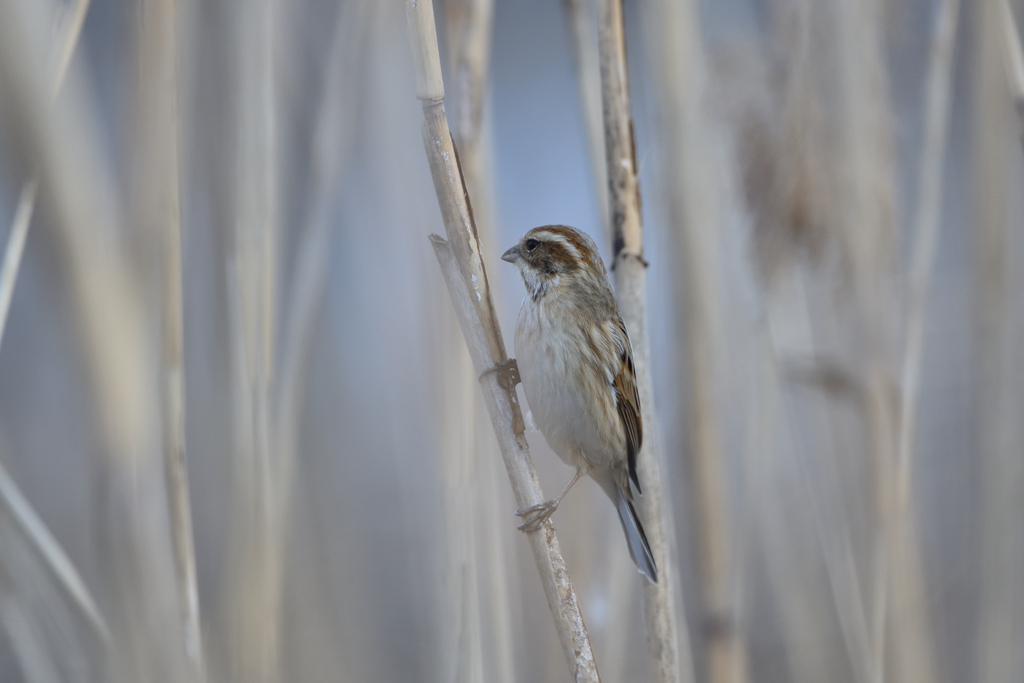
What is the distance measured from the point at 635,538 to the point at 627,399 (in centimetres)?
47

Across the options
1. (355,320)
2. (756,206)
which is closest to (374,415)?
(355,320)

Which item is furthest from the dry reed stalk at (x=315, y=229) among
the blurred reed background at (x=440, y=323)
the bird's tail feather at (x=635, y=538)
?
the bird's tail feather at (x=635, y=538)

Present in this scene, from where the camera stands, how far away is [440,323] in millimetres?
1905

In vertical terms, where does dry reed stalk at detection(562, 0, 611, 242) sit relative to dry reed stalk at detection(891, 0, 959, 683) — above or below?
above

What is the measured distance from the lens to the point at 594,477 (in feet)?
6.56

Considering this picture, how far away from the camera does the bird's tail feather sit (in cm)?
158

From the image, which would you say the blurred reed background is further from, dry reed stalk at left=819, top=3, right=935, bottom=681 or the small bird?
the small bird

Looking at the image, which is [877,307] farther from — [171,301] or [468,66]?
[171,301]

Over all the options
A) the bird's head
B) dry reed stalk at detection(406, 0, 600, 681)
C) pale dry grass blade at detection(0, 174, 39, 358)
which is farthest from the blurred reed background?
dry reed stalk at detection(406, 0, 600, 681)

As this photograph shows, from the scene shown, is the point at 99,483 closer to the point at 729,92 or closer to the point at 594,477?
the point at 594,477

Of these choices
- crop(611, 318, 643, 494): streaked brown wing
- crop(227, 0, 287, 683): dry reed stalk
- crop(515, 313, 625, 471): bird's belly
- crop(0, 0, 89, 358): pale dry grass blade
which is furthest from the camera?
crop(611, 318, 643, 494): streaked brown wing

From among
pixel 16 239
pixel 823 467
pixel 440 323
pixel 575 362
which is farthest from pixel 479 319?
pixel 823 467

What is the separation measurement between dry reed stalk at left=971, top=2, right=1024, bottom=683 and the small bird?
111cm

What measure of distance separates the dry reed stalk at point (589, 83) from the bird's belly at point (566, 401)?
375 millimetres
